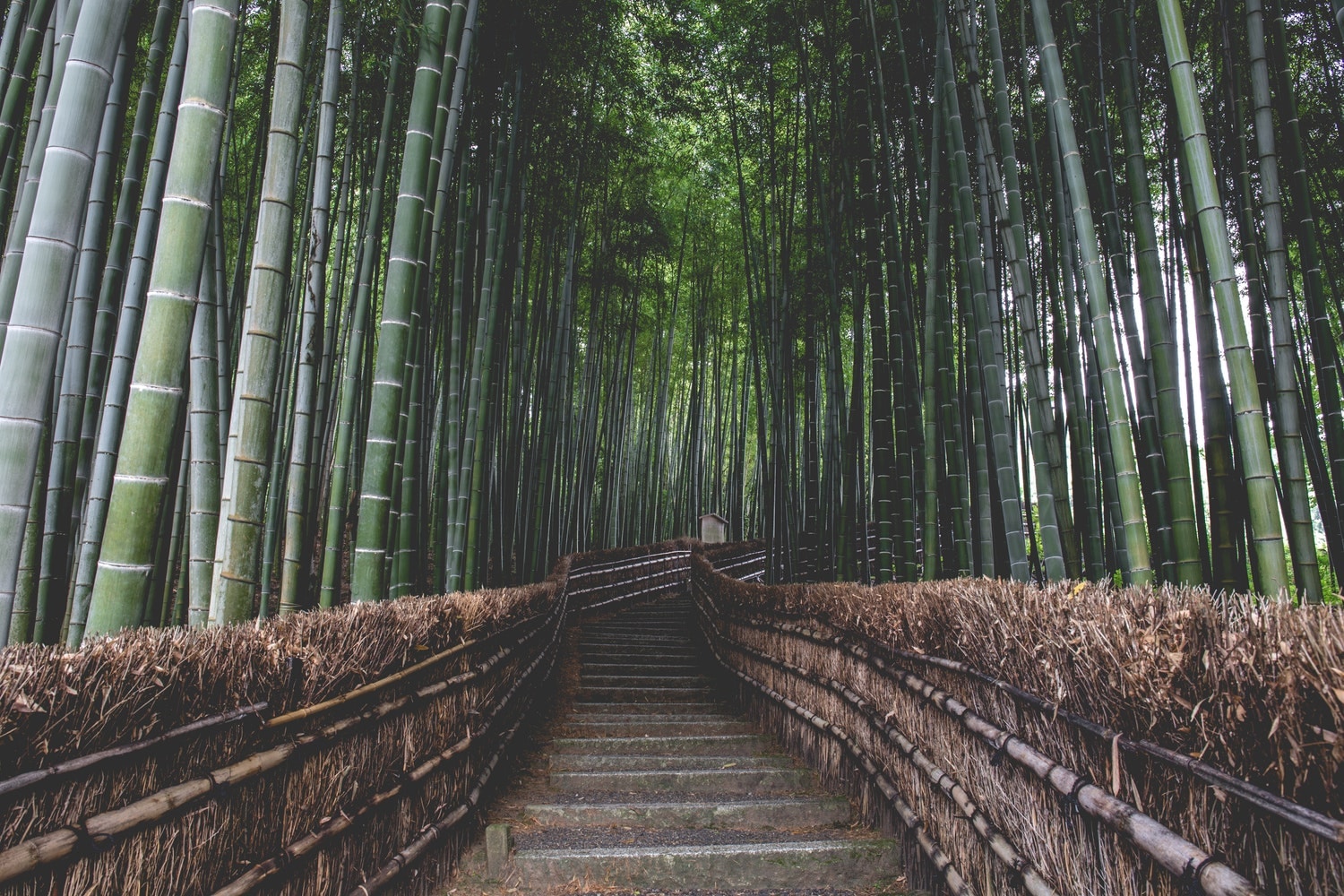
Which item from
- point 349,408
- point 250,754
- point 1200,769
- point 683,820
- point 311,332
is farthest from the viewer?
point 349,408

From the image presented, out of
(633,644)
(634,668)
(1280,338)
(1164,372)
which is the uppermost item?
(1280,338)

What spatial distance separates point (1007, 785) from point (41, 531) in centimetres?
259

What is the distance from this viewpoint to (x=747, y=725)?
384 centimetres

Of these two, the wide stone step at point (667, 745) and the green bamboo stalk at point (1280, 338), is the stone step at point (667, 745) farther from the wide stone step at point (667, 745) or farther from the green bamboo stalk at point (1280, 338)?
the green bamboo stalk at point (1280, 338)

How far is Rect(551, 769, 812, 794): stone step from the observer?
9.52ft

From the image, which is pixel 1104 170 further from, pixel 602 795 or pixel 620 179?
pixel 620 179

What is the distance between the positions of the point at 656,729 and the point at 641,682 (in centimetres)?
120

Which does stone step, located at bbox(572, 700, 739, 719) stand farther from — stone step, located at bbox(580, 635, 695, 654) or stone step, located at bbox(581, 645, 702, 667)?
stone step, located at bbox(580, 635, 695, 654)

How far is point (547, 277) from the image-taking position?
16.2ft

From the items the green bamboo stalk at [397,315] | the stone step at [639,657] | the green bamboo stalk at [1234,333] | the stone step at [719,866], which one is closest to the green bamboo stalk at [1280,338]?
the green bamboo stalk at [1234,333]

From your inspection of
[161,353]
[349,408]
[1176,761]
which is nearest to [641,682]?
[349,408]

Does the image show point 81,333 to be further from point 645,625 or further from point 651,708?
point 645,625

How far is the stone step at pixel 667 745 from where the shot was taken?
3408mm

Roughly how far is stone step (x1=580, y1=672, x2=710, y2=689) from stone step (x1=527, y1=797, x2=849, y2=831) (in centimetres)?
228
